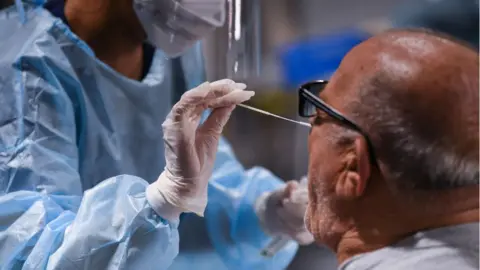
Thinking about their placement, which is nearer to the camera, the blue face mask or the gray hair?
the gray hair

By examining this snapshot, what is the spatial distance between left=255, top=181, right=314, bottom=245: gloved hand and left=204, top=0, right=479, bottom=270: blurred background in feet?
0.23

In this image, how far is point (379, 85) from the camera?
2.69ft

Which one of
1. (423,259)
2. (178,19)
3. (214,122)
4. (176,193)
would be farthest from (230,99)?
(423,259)

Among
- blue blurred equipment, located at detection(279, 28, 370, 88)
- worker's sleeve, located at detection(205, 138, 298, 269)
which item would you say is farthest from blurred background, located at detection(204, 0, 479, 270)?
worker's sleeve, located at detection(205, 138, 298, 269)

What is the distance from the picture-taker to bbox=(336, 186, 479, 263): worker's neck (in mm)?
819

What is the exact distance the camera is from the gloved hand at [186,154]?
3.60 feet

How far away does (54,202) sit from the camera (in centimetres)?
116

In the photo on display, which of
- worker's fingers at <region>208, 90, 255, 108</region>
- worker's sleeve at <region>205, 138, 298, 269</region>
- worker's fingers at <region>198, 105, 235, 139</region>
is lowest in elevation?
worker's sleeve at <region>205, 138, 298, 269</region>

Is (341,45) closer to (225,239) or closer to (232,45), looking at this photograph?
(232,45)

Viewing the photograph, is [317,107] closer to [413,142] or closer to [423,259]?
Result: [413,142]

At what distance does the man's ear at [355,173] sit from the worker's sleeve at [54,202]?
371 mm

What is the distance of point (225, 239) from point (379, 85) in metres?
0.90

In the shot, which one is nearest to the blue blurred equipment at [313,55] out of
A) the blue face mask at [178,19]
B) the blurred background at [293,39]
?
the blurred background at [293,39]

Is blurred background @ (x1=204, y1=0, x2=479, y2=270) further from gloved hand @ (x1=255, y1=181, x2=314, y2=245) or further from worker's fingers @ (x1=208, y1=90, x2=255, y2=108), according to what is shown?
worker's fingers @ (x1=208, y1=90, x2=255, y2=108)
